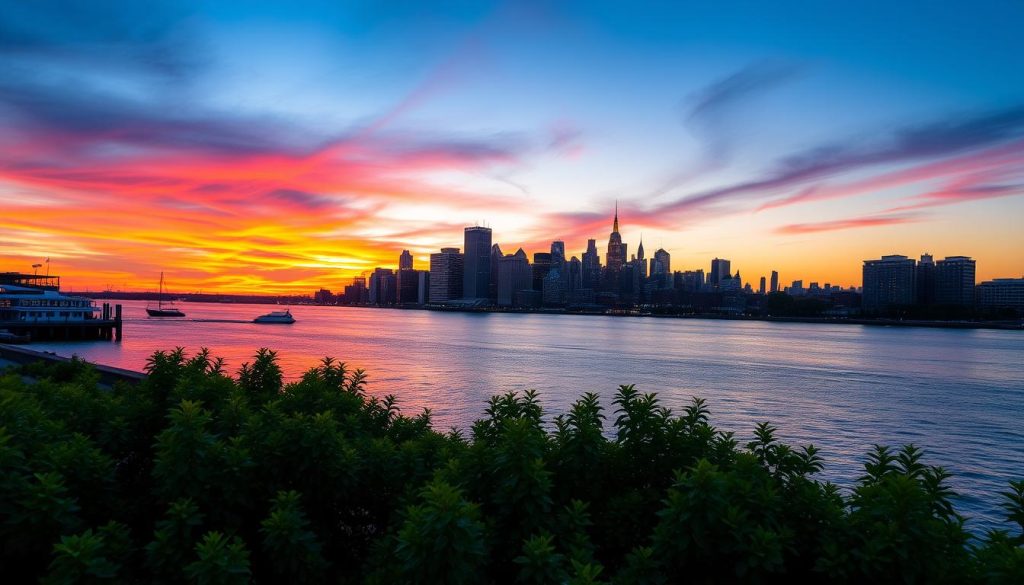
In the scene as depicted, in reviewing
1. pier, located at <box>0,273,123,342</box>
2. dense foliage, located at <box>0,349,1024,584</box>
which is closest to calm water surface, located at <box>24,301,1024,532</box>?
pier, located at <box>0,273,123,342</box>

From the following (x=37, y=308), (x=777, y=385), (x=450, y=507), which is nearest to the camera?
(x=450, y=507)

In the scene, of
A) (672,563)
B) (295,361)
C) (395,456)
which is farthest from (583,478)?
(295,361)

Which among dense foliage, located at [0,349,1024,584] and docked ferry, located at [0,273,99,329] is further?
docked ferry, located at [0,273,99,329]

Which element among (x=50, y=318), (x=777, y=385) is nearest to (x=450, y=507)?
(x=777, y=385)

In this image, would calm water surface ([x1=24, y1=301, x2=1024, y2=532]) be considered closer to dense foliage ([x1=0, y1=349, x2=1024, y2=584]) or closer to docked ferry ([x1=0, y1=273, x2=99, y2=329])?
docked ferry ([x1=0, y1=273, x2=99, y2=329])

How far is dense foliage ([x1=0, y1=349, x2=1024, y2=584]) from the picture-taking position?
19.5 ft

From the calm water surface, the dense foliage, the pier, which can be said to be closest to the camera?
the dense foliage

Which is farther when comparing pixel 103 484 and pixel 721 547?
pixel 103 484

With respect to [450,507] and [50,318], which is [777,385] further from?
[50,318]

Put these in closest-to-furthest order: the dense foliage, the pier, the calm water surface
→ the dense foliage, the calm water surface, the pier

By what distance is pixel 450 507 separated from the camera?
19.5 feet

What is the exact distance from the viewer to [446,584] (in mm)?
5773

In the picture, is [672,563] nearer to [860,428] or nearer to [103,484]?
[103,484]

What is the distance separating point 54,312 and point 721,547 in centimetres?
12732
